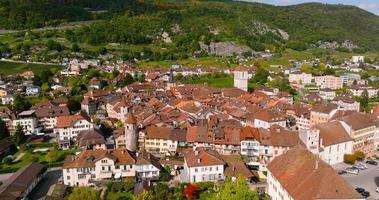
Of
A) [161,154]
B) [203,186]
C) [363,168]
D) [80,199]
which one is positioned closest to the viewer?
[80,199]

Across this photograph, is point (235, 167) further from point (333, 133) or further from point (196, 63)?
point (196, 63)

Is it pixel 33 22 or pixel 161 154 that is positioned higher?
pixel 33 22

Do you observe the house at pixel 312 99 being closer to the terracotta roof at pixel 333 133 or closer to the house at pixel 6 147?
the terracotta roof at pixel 333 133

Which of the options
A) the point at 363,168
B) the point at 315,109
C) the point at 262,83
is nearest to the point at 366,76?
the point at 262,83

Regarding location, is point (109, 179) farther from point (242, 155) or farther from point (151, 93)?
point (151, 93)

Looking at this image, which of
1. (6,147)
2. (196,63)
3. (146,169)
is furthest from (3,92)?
(196,63)

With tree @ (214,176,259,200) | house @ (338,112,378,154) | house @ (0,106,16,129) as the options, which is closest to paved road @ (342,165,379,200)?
house @ (338,112,378,154)
